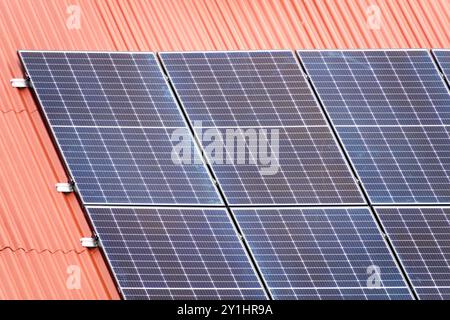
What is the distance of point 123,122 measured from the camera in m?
38.4

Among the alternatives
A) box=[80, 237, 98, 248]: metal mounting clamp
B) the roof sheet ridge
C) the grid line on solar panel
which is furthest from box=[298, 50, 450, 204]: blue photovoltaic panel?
the roof sheet ridge

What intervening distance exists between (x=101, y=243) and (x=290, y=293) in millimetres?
4632

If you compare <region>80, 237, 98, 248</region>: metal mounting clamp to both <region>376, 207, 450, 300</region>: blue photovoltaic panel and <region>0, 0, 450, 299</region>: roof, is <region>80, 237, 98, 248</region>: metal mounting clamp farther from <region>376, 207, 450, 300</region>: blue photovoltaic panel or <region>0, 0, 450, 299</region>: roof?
<region>376, 207, 450, 300</region>: blue photovoltaic panel

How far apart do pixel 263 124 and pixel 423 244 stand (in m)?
4.97

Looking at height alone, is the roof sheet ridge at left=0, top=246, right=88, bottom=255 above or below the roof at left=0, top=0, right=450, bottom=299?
below

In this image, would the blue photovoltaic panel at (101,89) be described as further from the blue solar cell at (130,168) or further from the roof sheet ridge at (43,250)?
the roof sheet ridge at (43,250)

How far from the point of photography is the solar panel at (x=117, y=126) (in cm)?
3750

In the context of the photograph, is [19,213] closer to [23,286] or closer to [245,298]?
[23,286]

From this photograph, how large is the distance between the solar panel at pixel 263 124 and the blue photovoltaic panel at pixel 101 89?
1.64ft

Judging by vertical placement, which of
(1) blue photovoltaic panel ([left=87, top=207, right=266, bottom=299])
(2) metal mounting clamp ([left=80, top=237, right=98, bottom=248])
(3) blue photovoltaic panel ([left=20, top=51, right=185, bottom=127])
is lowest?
(1) blue photovoltaic panel ([left=87, top=207, right=266, bottom=299])

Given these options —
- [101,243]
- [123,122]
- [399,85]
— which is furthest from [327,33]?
[101,243]

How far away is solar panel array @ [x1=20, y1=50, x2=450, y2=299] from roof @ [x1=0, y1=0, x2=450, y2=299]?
608mm

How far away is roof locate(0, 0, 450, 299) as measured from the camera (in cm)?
3722

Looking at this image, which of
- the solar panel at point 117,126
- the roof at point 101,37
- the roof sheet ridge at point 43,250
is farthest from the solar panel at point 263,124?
the roof sheet ridge at point 43,250
